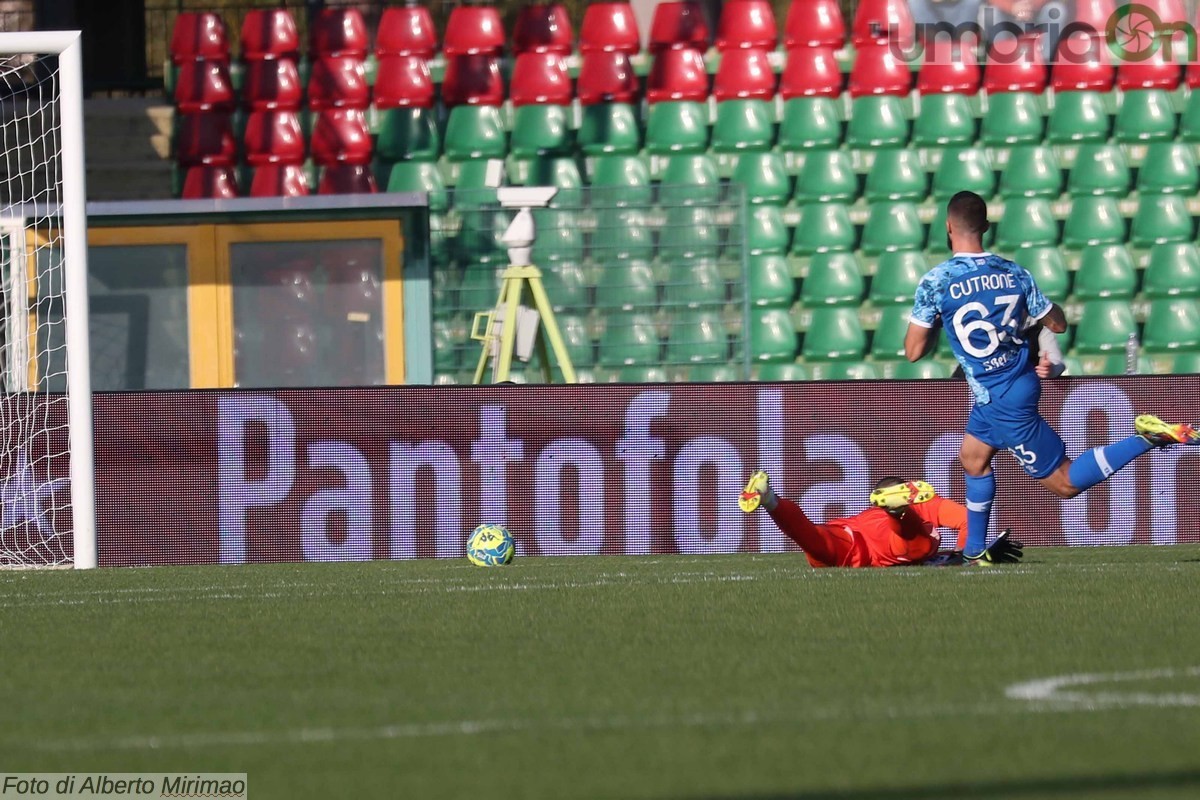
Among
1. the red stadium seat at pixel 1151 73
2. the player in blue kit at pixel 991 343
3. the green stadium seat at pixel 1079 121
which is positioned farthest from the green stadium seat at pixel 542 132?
the player in blue kit at pixel 991 343

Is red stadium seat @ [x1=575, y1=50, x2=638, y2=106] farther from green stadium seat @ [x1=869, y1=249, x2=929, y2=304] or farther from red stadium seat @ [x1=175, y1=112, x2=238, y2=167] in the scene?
red stadium seat @ [x1=175, y1=112, x2=238, y2=167]

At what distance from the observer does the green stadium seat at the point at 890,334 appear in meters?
12.8

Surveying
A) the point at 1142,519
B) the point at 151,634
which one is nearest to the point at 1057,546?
the point at 1142,519

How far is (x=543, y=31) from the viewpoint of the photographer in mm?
14391

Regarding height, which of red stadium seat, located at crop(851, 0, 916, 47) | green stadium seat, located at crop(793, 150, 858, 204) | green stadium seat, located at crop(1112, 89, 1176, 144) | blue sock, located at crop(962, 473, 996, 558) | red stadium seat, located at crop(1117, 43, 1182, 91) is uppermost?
red stadium seat, located at crop(851, 0, 916, 47)

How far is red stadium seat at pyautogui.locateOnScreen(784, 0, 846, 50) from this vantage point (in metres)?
14.1

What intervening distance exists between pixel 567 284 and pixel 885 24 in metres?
3.87

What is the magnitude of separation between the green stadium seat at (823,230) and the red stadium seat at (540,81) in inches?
82.6

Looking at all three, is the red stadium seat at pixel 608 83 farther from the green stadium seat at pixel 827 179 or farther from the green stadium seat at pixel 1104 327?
the green stadium seat at pixel 1104 327

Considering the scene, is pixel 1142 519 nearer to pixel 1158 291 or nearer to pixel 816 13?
pixel 1158 291

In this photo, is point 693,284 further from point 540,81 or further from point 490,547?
point 490,547

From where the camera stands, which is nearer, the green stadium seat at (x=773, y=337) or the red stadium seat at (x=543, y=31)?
the green stadium seat at (x=773, y=337)

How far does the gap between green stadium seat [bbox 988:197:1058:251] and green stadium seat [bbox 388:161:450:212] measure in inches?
148

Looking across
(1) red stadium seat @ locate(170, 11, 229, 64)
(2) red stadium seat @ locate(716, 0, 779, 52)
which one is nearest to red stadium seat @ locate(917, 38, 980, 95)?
(2) red stadium seat @ locate(716, 0, 779, 52)
